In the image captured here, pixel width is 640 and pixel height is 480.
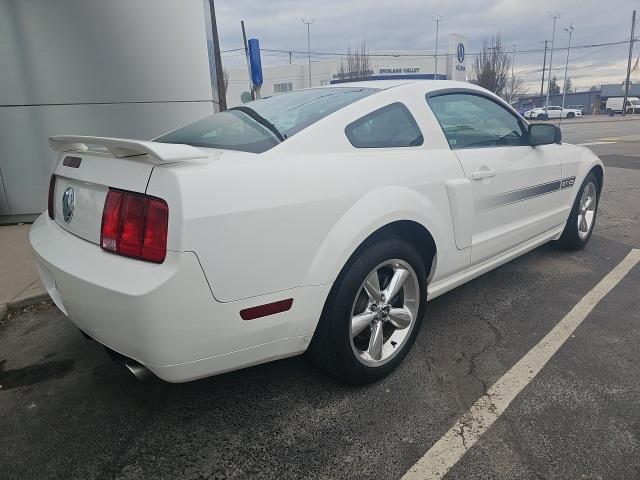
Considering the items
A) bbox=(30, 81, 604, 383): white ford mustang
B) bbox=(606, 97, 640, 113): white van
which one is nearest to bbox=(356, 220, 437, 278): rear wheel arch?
bbox=(30, 81, 604, 383): white ford mustang

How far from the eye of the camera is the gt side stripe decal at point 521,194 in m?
3.10

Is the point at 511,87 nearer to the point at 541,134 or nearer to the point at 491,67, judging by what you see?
the point at 491,67

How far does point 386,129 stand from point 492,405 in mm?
1517

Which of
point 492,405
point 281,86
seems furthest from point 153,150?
point 281,86

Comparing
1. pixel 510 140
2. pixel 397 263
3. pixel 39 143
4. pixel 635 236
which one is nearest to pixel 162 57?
pixel 39 143

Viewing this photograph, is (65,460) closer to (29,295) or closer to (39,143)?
(29,295)

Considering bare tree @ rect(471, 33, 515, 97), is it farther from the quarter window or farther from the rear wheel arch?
the rear wheel arch

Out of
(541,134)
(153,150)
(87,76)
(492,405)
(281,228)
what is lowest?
(492,405)

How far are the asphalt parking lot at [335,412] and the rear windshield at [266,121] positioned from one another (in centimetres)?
127

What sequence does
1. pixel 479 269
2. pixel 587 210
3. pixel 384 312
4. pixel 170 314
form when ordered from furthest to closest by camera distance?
1. pixel 587 210
2. pixel 479 269
3. pixel 384 312
4. pixel 170 314

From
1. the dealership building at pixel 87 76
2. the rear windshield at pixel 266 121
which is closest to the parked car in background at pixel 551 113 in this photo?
the dealership building at pixel 87 76

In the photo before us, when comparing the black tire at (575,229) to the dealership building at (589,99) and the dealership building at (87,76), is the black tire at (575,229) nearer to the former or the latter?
the dealership building at (87,76)

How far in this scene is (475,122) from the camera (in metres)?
3.33

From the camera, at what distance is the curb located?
3.60 metres
